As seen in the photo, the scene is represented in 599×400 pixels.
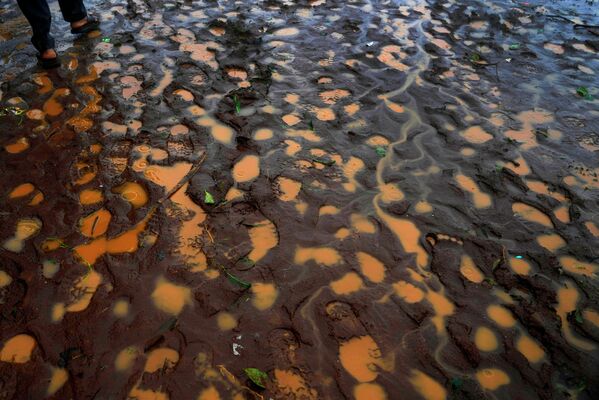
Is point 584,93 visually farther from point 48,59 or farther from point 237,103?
point 48,59

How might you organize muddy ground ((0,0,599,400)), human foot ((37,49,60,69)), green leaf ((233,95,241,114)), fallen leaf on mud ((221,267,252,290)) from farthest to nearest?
human foot ((37,49,60,69)) < green leaf ((233,95,241,114)) < fallen leaf on mud ((221,267,252,290)) < muddy ground ((0,0,599,400))

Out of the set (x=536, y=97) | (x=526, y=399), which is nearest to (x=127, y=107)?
(x=526, y=399)

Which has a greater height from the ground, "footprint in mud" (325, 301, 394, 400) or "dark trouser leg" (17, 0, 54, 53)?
"dark trouser leg" (17, 0, 54, 53)

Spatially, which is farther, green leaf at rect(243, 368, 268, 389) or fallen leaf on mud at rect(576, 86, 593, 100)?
fallen leaf on mud at rect(576, 86, 593, 100)

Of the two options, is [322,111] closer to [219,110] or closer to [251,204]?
[219,110]

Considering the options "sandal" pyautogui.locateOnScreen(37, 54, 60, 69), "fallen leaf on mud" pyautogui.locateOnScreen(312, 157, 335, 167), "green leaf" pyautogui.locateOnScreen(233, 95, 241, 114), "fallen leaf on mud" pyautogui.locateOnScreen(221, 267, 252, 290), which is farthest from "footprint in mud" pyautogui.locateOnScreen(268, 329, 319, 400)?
"sandal" pyautogui.locateOnScreen(37, 54, 60, 69)

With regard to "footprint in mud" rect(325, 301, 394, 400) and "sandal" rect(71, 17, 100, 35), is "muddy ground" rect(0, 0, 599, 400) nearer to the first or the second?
"footprint in mud" rect(325, 301, 394, 400)
